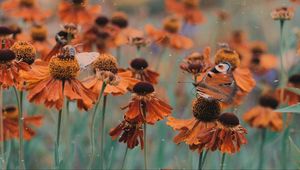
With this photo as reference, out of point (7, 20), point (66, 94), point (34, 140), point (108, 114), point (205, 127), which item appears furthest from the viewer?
point (7, 20)

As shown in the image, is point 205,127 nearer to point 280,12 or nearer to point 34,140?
point 280,12

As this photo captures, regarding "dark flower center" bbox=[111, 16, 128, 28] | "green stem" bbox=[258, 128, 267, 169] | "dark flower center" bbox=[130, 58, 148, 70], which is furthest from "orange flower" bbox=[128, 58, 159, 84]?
"dark flower center" bbox=[111, 16, 128, 28]

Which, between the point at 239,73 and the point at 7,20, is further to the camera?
the point at 7,20

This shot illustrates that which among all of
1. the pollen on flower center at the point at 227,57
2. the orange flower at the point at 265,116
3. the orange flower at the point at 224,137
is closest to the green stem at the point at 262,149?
the orange flower at the point at 265,116

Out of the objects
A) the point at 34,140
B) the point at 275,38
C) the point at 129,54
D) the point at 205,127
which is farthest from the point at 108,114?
the point at 275,38

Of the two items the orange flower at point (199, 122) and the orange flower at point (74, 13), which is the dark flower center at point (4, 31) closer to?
the orange flower at point (74, 13)

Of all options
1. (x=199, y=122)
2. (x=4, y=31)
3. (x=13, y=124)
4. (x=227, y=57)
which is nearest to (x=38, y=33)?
(x=4, y=31)
